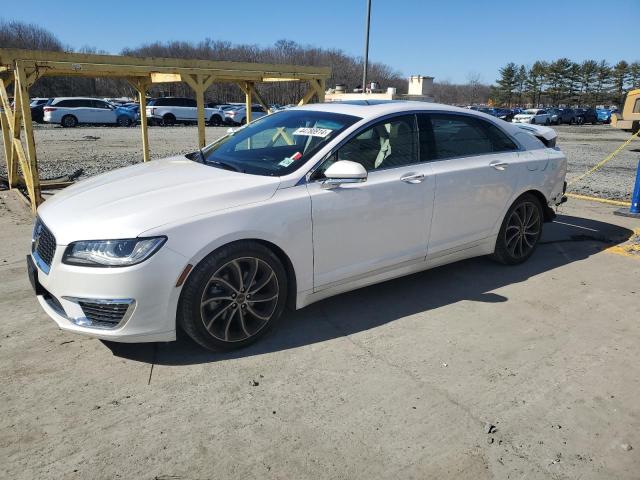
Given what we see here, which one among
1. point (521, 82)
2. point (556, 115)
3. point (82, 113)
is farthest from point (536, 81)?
point (82, 113)

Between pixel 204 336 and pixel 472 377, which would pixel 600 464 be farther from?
pixel 204 336

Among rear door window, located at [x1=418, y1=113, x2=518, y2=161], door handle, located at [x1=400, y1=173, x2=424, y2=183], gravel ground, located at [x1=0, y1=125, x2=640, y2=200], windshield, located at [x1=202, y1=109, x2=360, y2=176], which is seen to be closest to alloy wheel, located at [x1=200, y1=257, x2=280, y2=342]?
windshield, located at [x1=202, y1=109, x2=360, y2=176]

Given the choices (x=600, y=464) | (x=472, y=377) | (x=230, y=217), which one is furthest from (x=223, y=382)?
(x=600, y=464)

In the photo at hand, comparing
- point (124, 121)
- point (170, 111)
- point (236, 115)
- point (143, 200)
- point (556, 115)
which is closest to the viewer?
point (143, 200)

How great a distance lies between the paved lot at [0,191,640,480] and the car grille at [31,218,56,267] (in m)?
0.65

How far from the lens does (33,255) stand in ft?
11.3

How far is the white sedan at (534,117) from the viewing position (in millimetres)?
38500

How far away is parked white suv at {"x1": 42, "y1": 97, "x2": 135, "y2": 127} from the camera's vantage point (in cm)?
2781

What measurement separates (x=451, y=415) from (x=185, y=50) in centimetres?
12358

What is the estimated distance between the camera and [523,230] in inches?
201

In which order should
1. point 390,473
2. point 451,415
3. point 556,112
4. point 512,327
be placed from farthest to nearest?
point 556,112, point 512,327, point 451,415, point 390,473

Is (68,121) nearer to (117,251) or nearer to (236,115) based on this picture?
(236,115)

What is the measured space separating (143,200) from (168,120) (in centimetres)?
3087

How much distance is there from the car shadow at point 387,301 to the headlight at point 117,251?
752 mm
